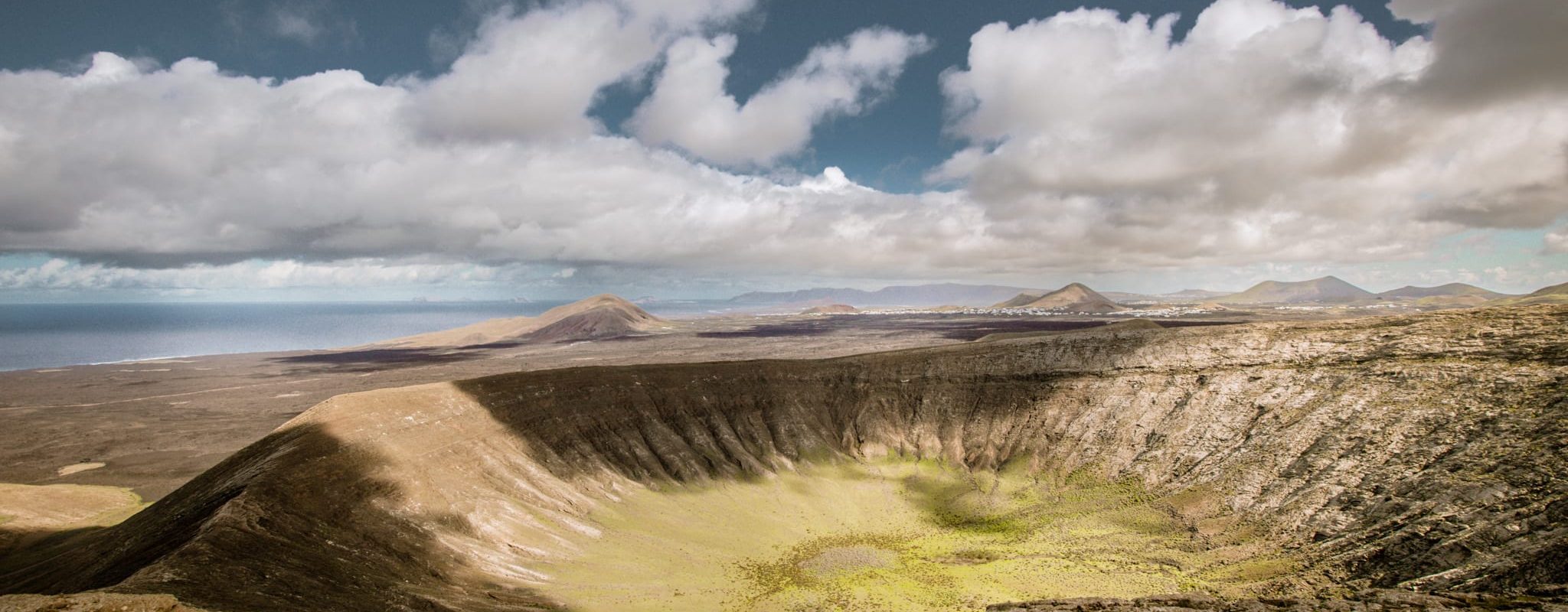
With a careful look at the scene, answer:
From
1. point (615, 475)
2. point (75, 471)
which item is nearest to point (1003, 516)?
point (615, 475)

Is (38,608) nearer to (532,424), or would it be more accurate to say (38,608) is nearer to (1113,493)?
(532,424)

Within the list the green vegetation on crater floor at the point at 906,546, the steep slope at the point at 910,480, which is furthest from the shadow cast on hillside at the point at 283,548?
the green vegetation on crater floor at the point at 906,546

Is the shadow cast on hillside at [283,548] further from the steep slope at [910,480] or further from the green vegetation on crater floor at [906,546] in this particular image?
the green vegetation on crater floor at [906,546]

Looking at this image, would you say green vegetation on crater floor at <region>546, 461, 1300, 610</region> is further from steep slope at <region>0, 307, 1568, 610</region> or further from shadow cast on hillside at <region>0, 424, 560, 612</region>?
shadow cast on hillside at <region>0, 424, 560, 612</region>

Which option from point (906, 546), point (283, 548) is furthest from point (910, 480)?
point (283, 548)

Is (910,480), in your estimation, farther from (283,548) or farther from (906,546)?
(283,548)
